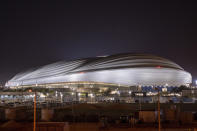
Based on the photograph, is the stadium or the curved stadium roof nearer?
the stadium

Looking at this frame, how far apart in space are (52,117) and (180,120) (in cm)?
→ 1248

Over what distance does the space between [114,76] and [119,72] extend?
2.44 metres

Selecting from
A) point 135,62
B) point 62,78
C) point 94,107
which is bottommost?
point 94,107

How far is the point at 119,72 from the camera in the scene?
8562 centimetres

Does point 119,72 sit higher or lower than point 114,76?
higher

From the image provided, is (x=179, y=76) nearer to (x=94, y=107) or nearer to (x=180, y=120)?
(x=94, y=107)

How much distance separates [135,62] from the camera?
88.5 meters

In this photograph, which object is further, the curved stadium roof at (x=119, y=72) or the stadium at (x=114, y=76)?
the curved stadium roof at (x=119, y=72)

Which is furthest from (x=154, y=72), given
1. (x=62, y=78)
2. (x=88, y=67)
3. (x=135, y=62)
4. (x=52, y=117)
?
(x=52, y=117)

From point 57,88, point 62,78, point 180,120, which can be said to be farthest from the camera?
point 62,78

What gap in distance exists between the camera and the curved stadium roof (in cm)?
8462

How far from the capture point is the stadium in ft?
273

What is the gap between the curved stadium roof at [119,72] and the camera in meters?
84.6

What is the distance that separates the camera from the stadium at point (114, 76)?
8306 centimetres
